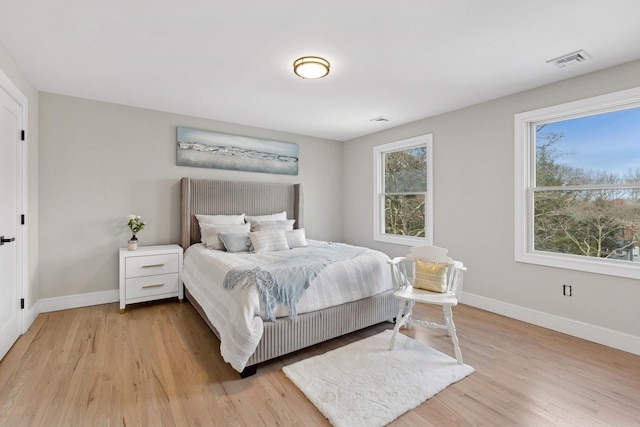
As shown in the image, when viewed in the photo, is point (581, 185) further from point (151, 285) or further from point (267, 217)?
point (151, 285)

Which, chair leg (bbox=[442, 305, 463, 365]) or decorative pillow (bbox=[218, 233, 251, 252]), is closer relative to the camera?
chair leg (bbox=[442, 305, 463, 365])

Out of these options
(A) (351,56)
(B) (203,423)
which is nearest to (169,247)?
(B) (203,423)

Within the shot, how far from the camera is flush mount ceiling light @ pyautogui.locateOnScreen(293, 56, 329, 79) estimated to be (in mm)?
2461

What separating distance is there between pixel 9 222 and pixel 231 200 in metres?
2.24

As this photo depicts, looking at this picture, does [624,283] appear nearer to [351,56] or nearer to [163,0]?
[351,56]

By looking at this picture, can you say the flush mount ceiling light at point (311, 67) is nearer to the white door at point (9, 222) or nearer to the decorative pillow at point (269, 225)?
the decorative pillow at point (269, 225)

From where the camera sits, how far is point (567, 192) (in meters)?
2.95

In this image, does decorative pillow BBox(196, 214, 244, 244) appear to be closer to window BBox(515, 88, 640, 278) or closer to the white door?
the white door

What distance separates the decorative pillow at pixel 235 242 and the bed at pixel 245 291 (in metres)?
0.21

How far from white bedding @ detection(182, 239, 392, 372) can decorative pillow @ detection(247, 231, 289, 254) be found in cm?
15

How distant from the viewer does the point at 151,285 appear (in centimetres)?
342

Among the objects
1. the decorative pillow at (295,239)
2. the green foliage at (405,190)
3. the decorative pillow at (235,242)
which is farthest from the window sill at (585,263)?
the decorative pillow at (235,242)

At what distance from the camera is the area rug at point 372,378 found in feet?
5.69

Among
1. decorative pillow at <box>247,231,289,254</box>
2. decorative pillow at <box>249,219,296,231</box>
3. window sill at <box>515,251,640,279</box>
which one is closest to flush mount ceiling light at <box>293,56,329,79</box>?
decorative pillow at <box>247,231,289,254</box>
